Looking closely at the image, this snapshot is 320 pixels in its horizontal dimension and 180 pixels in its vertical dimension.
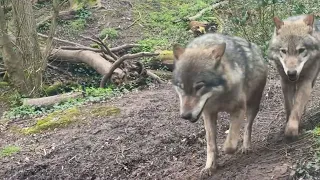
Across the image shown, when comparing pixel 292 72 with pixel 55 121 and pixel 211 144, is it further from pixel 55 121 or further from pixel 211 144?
pixel 55 121

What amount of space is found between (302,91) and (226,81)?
1177 millimetres

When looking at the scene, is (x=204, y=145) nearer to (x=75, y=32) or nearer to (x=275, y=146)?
(x=275, y=146)

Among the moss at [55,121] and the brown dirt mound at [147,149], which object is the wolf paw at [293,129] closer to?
the brown dirt mound at [147,149]

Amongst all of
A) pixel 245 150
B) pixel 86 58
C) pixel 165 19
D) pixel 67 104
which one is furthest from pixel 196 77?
pixel 165 19

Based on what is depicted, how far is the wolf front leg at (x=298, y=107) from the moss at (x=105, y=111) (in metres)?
4.49

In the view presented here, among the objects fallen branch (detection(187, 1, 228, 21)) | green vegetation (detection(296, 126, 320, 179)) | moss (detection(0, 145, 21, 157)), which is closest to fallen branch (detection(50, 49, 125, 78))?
moss (detection(0, 145, 21, 157))

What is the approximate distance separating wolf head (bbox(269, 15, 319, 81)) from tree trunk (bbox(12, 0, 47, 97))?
8783 millimetres

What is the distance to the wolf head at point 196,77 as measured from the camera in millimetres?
5215

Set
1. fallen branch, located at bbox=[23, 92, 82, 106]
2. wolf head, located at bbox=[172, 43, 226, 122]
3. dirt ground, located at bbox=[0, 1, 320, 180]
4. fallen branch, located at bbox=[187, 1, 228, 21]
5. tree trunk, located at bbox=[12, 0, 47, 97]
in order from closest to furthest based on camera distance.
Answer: wolf head, located at bbox=[172, 43, 226, 122]
dirt ground, located at bbox=[0, 1, 320, 180]
fallen branch, located at bbox=[23, 92, 82, 106]
tree trunk, located at bbox=[12, 0, 47, 97]
fallen branch, located at bbox=[187, 1, 228, 21]

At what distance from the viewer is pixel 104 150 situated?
26.5 feet

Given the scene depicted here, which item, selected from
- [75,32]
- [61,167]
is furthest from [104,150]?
[75,32]

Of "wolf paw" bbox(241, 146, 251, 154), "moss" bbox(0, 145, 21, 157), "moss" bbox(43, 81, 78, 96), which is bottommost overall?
"moss" bbox(43, 81, 78, 96)

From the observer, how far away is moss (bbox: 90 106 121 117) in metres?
9.98

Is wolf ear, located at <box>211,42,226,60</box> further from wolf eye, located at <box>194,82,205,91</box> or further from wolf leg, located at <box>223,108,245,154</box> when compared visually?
wolf leg, located at <box>223,108,245,154</box>
